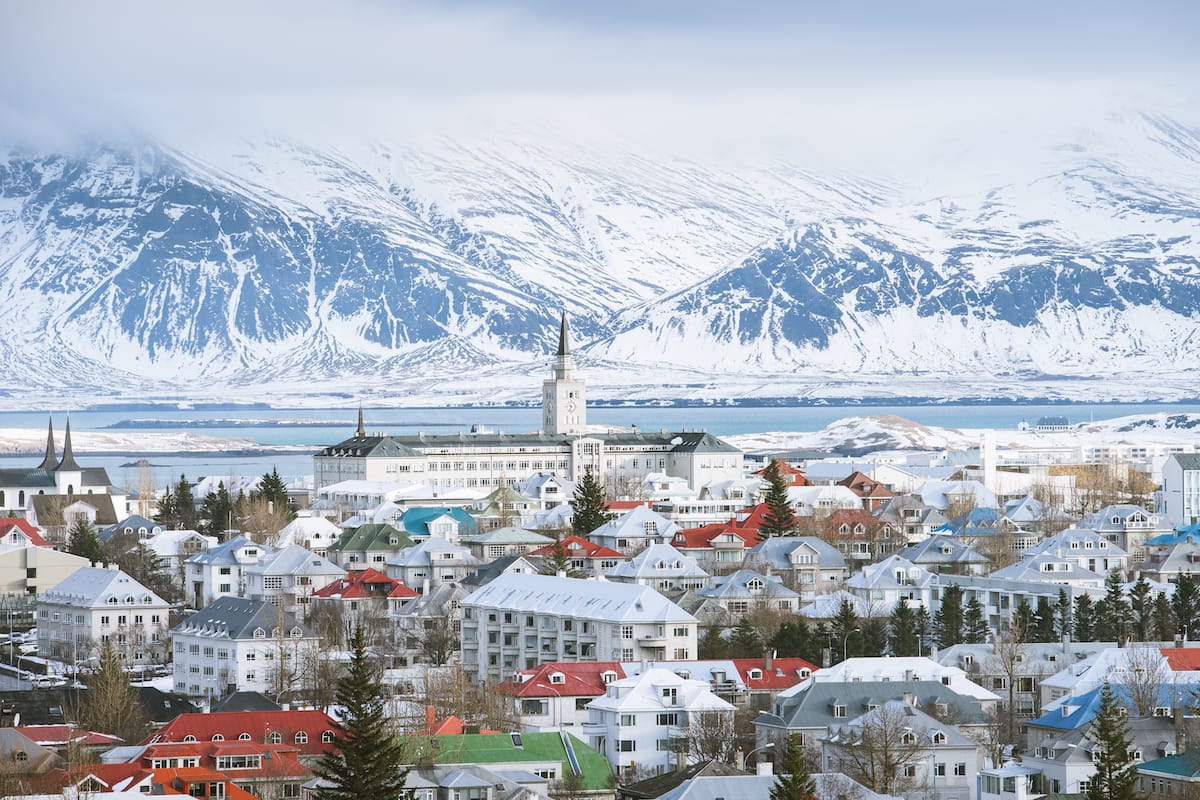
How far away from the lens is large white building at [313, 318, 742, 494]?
184 meters

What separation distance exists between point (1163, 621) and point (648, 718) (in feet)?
84.3

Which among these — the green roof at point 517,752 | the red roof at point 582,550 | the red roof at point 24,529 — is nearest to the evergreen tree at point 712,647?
the green roof at point 517,752

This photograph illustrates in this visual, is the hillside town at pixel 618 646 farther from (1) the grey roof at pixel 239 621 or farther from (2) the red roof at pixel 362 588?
(2) the red roof at pixel 362 588

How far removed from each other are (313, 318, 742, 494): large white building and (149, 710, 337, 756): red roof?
4660 inches

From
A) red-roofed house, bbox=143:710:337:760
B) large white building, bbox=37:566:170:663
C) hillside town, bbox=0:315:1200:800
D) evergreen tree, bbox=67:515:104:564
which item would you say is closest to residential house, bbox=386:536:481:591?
→ hillside town, bbox=0:315:1200:800

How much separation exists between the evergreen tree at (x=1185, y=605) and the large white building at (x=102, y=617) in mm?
32603

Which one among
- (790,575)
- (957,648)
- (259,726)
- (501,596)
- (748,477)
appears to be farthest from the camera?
(748,477)

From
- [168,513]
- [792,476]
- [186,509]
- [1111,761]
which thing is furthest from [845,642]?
[792,476]

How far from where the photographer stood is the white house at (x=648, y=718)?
197 feet

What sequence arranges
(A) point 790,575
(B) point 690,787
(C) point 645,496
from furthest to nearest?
1. (C) point 645,496
2. (A) point 790,575
3. (B) point 690,787

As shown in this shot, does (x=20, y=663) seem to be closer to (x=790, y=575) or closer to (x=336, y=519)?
(x=790, y=575)

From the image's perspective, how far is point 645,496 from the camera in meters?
158

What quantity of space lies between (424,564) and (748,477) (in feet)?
265

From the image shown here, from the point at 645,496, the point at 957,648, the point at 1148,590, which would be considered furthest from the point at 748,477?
the point at 957,648
